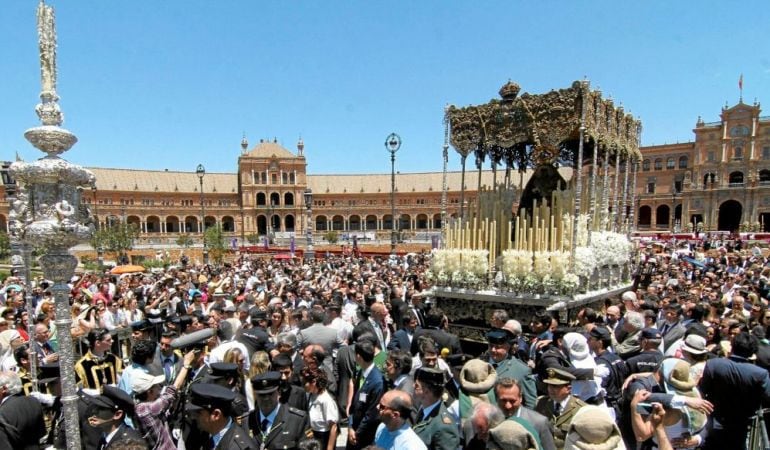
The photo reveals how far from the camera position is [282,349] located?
5281 mm

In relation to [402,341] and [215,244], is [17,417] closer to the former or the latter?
[402,341]

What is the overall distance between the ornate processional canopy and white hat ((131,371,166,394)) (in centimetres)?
884

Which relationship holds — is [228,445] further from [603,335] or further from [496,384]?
[603,335]

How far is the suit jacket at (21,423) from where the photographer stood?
3412mm

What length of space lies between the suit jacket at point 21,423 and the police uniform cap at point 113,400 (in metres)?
0.70

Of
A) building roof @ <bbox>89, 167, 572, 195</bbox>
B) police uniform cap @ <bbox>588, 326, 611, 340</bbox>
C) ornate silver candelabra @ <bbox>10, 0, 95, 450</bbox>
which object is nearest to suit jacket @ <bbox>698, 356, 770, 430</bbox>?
police uniform cap @ <bbox>588, 326, 611, 340</bbox>

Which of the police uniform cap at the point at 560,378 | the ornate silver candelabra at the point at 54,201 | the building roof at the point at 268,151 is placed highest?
the building roof at the point at 268,151

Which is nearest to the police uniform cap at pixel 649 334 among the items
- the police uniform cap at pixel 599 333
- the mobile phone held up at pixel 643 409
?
the police uniform cap at pixel 599 333

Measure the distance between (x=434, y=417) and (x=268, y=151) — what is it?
80.7m

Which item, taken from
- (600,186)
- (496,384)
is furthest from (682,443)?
(600,186)

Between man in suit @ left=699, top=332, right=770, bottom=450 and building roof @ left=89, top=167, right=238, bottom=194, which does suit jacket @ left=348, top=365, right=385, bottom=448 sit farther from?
building roof @ left=89, top=167, right=238, bottom=194

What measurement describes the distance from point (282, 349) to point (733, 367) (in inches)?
184

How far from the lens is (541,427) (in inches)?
125

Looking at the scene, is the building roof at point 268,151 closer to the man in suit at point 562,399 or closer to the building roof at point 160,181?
the building roof at point 160,181
